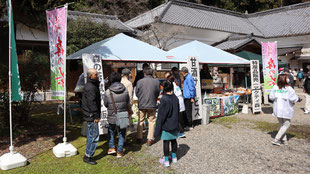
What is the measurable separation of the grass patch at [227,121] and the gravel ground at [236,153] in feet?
2.05

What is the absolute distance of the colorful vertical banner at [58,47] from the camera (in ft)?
14.5

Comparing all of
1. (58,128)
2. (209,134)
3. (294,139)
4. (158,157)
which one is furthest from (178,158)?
(58,128)

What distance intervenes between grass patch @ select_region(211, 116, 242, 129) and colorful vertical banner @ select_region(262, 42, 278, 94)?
61.4 inches

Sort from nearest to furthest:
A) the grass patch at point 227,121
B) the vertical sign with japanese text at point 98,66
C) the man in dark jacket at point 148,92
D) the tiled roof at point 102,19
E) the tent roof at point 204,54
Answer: the man in dark jacket at point 148,92 < the vertical sign with japanese text at point 98,66 < the grass patch at point 227,121 < the tent roof at point 204,54 < the tiled roof at point 102,19

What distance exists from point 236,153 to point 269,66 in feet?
15.3

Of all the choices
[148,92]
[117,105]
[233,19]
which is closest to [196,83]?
[148,92]

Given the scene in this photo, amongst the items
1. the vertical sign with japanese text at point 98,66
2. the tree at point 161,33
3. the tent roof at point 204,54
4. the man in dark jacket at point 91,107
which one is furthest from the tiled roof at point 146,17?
the man in dark jacket at point 91,107

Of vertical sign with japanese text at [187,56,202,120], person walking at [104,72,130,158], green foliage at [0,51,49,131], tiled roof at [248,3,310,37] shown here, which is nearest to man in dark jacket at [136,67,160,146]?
person walking at [104,72,130,158]

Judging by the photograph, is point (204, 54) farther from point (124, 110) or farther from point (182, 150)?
point (124, 110)

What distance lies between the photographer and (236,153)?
4.50 m

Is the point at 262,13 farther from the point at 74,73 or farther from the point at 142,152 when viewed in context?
the point at 142,152

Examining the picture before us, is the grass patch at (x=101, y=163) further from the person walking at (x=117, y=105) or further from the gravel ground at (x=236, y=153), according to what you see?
the person walking at (x=117, y=105)

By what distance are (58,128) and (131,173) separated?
3602 mm

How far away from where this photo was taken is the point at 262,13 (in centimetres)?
2552
